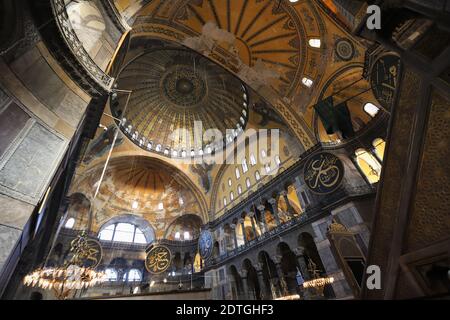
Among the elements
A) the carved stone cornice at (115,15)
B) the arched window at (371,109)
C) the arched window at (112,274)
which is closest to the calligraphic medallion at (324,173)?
the arched window at (371,109)

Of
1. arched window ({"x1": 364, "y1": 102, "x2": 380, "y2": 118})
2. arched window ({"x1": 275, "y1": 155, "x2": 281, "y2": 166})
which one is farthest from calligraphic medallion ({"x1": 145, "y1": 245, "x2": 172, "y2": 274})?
arched window ({"x1": 364, "y1": 102, "x2": 380, "y2": 118})

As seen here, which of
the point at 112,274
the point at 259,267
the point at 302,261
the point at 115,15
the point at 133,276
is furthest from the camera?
the point at 133,276

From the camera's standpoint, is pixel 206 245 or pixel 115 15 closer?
pixel 115 15

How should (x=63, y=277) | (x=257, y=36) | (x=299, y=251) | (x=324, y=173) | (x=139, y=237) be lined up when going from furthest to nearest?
1. (x=139, y=237)
2. (x=257, y=36)
3. (x=299, y=251)
4. (x=324, y=173)
5. (x=63, y=277)

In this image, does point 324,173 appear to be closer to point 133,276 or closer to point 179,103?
point 179,103

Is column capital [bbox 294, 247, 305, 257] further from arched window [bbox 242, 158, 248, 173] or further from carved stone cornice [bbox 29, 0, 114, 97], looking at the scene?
carved stone cornice [bbox 29, 0, 114, 97]

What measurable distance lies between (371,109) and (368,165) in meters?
2.75

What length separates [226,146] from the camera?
1766 centimetres

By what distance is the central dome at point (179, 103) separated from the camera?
1462 cm

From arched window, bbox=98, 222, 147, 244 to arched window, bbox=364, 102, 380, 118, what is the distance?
19396mm

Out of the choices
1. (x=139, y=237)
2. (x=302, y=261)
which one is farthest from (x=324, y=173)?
(x=139, y=237)

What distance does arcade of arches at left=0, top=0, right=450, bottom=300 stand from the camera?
2.34 m

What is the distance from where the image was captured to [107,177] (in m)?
16.9
